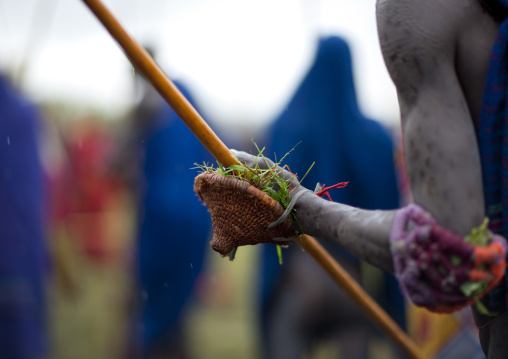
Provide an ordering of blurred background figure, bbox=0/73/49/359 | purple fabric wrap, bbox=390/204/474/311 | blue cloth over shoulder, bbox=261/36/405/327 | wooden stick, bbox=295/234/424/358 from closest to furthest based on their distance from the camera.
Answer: purple fabric wrap, bbox=390/204/474/311 → wooden stick, bbox=295/234/424/358 → blue cloth over shoulder, bbox=261/36/405/327 → blurred background figure, bbox=0/73/49/359

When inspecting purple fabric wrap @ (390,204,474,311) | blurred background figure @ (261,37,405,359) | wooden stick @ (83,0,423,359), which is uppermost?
wooden stick @ (83,0,423,359)

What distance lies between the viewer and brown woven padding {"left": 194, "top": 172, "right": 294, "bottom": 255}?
1457mm

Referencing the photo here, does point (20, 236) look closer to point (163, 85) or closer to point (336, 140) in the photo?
point (336, 140)

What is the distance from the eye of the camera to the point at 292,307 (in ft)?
10.00

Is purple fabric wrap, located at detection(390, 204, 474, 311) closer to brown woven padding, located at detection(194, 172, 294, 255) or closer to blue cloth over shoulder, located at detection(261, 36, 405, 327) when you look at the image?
brown woven padding, located at detection(194, 172, 294, 255)

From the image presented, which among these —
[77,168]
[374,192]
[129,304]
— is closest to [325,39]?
[374,192]

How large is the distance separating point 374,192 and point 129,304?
7.93 feet

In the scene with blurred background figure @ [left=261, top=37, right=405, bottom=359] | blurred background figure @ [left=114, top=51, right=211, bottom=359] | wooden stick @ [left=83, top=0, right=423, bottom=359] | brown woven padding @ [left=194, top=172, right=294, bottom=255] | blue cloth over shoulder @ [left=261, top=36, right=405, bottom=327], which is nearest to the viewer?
brown woven padding @ [left=194, top=172, right=294, bottom=255]

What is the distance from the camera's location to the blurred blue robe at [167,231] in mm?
3990

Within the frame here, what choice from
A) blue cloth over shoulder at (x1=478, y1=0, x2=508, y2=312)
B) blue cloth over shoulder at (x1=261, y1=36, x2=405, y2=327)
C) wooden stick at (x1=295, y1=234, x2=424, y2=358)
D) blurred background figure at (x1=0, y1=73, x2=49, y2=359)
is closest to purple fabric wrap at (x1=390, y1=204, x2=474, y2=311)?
blue cloth over shoulder at (x1=478, y1=0, x2=508, y2=312)

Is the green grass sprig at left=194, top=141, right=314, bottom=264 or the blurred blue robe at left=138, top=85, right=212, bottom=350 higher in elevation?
the green grass sprig at left=194, top=141, right=314, bottom=264

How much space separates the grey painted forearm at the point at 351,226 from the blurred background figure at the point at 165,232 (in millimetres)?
2587

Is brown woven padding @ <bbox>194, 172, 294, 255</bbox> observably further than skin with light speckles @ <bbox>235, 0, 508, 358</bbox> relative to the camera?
Yes

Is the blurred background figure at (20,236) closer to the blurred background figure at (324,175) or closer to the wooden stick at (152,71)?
the blurred background figure at (324,175)
